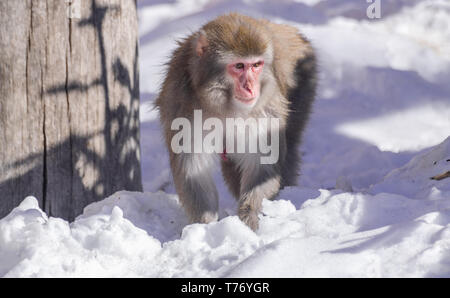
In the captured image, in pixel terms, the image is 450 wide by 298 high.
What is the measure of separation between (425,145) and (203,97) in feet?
8.88

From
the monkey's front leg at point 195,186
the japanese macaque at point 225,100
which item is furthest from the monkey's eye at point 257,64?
the monkey's front leg at point 195,186

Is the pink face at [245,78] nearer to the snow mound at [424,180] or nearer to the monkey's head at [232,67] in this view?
the monkey's head at [232,67]

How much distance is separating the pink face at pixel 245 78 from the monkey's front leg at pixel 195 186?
1.27 ft

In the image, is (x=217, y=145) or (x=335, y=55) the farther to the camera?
(x=335, y=55)

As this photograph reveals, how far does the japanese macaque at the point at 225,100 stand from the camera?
11.1ft

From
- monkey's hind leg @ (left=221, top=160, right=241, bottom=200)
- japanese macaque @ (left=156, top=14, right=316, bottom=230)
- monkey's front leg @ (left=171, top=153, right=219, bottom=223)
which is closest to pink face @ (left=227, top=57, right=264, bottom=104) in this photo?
japanese macaque @ (left=156, top=14, right=316, bottom=230)

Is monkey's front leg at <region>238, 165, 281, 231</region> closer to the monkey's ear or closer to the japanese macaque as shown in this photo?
the japanese macaque

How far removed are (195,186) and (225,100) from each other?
1.54ft

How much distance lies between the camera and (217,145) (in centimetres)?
356

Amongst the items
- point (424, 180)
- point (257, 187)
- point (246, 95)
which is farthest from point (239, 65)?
point (424, 180)

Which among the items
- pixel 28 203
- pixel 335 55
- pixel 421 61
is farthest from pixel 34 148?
pixel 421 61

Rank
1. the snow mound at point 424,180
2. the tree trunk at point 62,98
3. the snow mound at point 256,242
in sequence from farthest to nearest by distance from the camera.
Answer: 1. the tree trunk at point 62,98
2. the snow mound at point 424,180
3. the snow mound at point 256,242

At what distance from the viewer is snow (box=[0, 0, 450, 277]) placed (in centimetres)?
252
